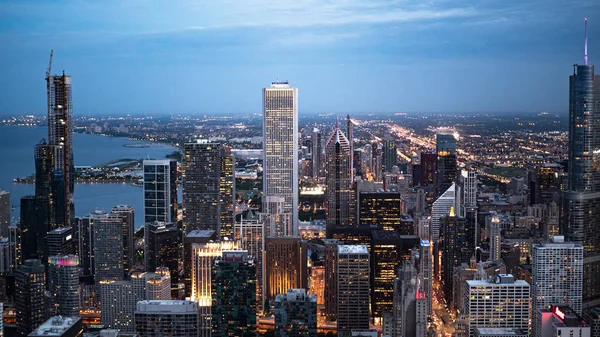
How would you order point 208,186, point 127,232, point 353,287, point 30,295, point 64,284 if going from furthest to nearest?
point 208,186, point 127,232, point 353,287, point 64,284, point 30,295

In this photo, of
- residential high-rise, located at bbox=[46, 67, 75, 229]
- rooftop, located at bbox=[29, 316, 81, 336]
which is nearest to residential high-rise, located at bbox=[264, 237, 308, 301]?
residential high-rise, located at bbox=[46, 67, 75, 229]

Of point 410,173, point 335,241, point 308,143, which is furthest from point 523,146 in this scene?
point 308,143

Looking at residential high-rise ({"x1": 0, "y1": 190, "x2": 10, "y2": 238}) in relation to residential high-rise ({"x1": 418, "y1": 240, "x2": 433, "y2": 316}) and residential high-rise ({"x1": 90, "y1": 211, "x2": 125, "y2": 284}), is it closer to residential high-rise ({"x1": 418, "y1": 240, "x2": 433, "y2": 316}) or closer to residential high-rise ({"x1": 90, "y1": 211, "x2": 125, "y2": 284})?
residential high-rise ({"x1": 90, "y1": 211, "x2": 125, "y2": 284})

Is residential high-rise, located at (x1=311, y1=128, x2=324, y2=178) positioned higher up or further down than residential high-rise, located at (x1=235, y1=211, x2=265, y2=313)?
higher up

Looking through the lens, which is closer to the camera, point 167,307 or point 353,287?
point 167,307

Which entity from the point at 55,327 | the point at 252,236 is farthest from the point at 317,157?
the point at 55,327

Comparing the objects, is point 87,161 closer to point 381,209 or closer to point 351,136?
point 351,136
